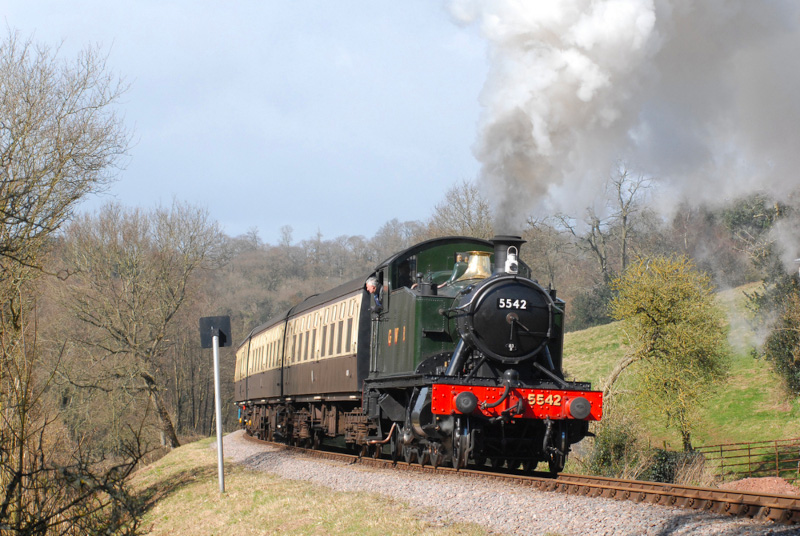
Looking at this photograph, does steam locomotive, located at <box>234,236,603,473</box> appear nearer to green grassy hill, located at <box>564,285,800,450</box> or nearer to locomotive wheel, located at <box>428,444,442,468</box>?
locomotive wheel, located at <box>428,444,442,468</box>

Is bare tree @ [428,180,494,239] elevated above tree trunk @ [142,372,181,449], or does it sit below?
above

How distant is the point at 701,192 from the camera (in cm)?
1389

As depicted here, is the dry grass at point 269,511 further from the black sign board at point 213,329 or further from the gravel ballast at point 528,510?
the black sign board at point 213,329

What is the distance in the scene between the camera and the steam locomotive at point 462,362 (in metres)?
9.12

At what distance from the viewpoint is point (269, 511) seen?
9219mm

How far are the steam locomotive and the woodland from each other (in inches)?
38.5

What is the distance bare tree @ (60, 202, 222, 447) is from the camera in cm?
2794

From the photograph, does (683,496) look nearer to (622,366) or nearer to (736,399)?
(622,366)

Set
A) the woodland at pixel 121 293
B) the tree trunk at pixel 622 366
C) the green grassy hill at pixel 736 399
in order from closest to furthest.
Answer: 1. the woodland at pixel 121 293
2. the tree trunk at pixel 622 366
3. the green grassy hill at pixel 736 399

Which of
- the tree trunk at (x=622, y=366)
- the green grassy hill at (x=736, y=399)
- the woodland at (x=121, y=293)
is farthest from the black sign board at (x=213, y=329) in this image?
the tree trunk at (x=622, y=366)

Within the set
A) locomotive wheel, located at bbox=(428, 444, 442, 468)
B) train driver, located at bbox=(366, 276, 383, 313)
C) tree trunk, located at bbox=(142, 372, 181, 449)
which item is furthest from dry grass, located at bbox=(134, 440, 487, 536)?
tree trunk, located at bbox=(142, 372, 181, 449)

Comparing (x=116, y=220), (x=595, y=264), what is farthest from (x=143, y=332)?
(x=595, y=264)

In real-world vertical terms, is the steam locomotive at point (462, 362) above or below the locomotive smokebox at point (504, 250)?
below

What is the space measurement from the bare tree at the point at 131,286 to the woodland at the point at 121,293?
66 mm
